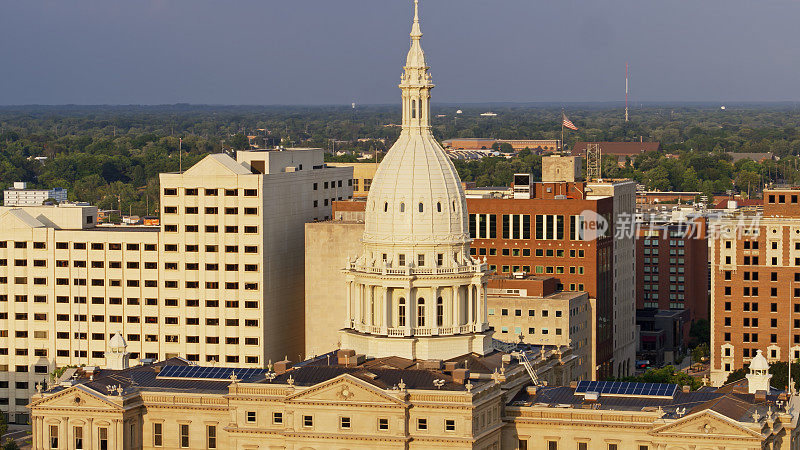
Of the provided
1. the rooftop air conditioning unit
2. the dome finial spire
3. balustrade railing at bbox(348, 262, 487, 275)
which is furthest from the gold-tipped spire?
the rooftop air conditioning unit

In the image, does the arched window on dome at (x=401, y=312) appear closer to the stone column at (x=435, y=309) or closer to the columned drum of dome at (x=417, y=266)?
the columned drum of dome at (x=417, y=266)

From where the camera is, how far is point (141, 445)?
15638 centimetres

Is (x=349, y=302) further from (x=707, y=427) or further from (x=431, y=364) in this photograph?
(x=707, y=427)

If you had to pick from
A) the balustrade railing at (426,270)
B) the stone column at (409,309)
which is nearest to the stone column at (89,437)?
the balustrade railing at (426,270)

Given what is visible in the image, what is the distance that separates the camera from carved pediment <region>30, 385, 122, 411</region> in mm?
153125

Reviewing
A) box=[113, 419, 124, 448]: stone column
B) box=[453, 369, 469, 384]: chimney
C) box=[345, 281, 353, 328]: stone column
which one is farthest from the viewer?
box=[345, 281, 353, 328]: stone column

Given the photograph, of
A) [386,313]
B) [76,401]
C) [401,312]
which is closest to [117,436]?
[76,401]

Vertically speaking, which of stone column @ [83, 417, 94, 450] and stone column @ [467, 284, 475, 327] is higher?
stone column @ [467, 284, 475, 327]

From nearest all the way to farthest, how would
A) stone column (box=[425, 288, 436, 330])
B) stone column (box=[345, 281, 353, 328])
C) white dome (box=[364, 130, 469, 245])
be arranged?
1. stone column (box=[425, 288, 436, 330])
2. white dome (box=[364, 130, 469, 245])
3. stone column (box=[345, 281, 353, 328])

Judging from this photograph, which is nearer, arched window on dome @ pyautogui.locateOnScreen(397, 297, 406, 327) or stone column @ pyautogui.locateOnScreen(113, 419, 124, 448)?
stone column @ pyautogui.locateOnScreen(113, 419, 124, 448)

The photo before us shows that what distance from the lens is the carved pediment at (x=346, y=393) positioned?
469 feet

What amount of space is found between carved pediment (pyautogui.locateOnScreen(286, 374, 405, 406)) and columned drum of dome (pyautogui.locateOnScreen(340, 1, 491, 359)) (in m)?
13.7

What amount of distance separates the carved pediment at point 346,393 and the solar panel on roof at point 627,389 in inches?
782

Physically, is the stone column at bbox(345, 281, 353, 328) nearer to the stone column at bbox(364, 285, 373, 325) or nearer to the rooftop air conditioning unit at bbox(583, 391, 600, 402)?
the stone column at bbox(364, 285, 373, 325)
